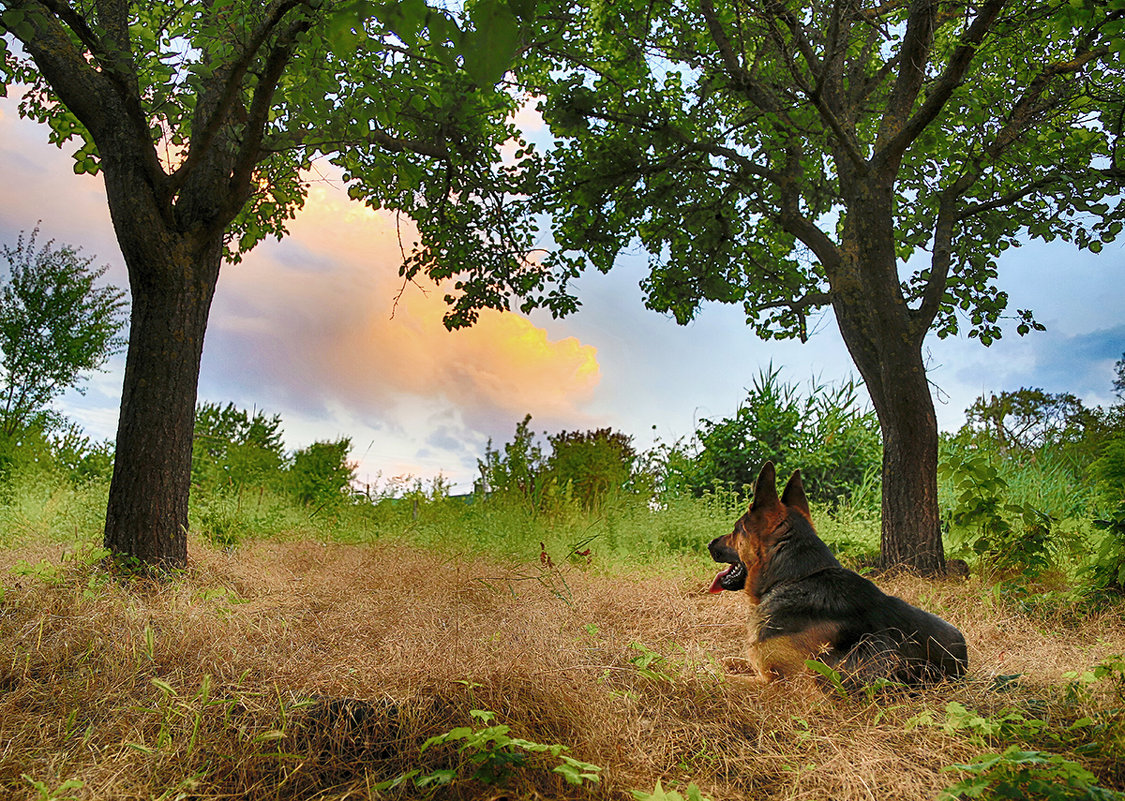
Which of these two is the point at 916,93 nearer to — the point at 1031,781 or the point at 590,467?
the point at 590,467

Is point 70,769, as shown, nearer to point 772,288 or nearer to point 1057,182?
point 772,288

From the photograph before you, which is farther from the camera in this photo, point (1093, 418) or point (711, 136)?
point (1093, 418)

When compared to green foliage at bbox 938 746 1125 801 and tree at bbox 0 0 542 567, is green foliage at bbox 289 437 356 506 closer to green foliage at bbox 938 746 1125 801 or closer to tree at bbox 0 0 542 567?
tree at bbox 0 0 542 567

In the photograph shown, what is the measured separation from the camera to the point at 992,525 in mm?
6977

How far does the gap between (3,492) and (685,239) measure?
9.81m

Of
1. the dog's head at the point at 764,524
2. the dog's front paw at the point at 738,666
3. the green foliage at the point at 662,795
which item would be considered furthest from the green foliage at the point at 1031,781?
the dog's head at the point at 764,524

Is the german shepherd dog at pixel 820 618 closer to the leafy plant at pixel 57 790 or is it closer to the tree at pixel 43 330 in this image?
the leafy plant at pixel 57 790

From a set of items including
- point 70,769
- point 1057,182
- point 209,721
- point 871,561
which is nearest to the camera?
point 70,769

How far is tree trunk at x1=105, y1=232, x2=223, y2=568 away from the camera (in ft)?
19.5

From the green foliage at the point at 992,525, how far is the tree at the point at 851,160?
1.42ft

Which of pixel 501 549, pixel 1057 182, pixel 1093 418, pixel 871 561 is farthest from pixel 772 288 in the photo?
pixel 1093 418

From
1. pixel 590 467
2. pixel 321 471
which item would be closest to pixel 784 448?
pixel 590 467

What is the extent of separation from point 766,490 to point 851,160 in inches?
205

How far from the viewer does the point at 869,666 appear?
3516mm
